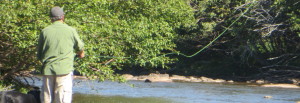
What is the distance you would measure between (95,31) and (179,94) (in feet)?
26.8

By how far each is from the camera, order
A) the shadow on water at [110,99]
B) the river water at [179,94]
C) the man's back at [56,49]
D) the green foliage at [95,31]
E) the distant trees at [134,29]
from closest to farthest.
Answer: the man's back at [56,49] < the green foliage at [95,31] < the distant trees at [134,29] < the shadow on water at [110,99] < the river water at [179,94]

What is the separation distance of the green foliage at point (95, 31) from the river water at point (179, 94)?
7.33 feet

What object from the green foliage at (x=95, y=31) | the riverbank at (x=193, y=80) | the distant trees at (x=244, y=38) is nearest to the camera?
the green foliage at (x=95, y=31)

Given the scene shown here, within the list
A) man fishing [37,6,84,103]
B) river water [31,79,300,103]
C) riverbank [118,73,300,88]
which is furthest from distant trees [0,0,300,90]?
man fishing [37,6,84,103]

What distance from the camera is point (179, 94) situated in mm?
17750

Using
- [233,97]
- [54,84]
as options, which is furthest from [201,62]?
[54,84]

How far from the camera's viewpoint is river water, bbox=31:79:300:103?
1534 centimetres

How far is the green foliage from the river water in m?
2.23

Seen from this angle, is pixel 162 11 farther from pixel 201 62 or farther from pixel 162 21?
pixel 201 62

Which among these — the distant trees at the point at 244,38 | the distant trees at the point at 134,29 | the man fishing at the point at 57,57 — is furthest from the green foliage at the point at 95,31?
the distant trees at the point at 244,38

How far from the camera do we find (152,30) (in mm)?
11961

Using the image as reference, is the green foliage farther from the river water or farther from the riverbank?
the riverbank

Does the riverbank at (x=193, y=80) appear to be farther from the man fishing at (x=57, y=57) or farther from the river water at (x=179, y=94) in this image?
the man fishing at (x=57, y=57)

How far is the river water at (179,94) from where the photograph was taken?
15345 mm
